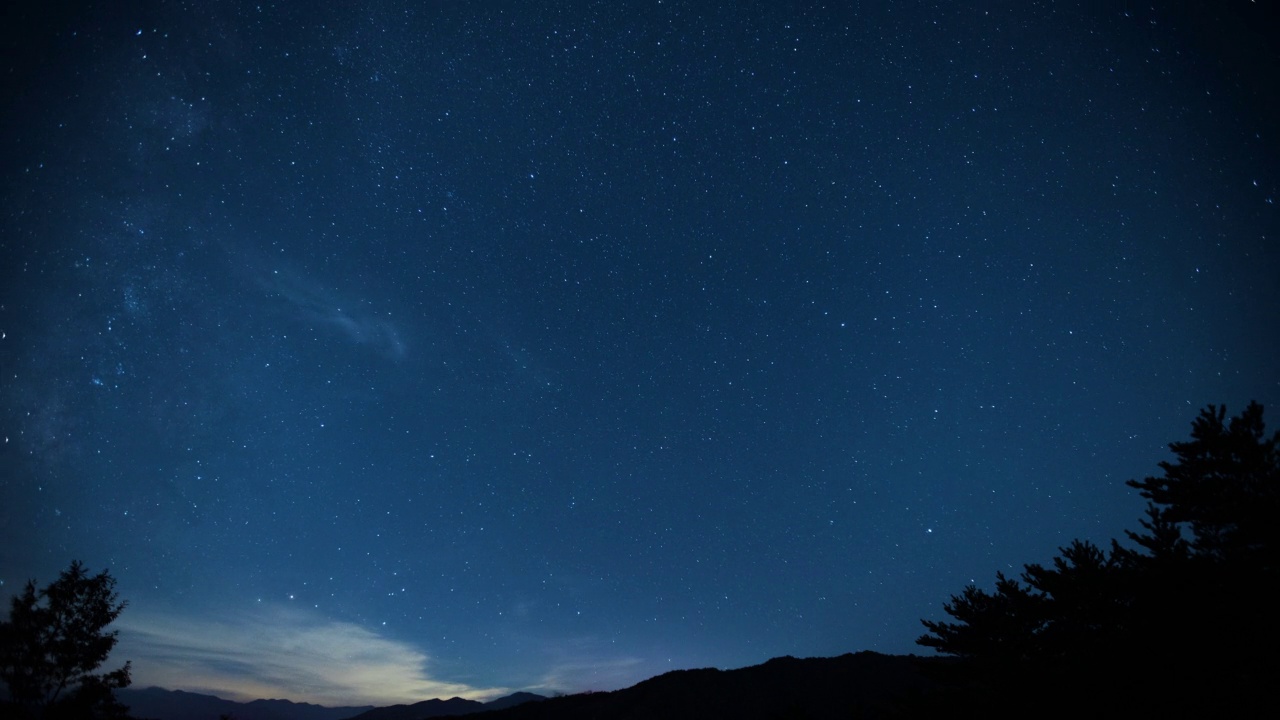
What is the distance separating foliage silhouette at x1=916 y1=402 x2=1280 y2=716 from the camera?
9.16 meters

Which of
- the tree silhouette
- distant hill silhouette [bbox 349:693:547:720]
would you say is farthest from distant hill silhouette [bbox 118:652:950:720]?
distant hill silhouette [bbox 349:693:547:720]

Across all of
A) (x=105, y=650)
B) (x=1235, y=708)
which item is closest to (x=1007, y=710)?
(x=1235, y=708)

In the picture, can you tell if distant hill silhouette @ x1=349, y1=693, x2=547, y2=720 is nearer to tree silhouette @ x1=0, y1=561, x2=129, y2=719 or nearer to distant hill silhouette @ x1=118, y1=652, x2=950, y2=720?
distant hill silhouette @ x1=118, y1=652, x2=950, y2=720

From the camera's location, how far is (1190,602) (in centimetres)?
1014

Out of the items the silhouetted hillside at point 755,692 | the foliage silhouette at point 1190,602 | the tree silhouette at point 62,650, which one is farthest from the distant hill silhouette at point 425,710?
the foliage silhouette at point 1190,602

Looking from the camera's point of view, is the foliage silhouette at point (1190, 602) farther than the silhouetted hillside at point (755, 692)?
No

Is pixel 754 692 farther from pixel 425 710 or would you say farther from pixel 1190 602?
pixel 425 710

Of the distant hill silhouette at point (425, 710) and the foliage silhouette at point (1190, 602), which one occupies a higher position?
the foliage silhouette at point (1190, 602)

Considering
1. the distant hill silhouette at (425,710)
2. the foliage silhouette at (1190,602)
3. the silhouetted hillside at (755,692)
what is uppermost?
the foliage silhouette at (1190,602)

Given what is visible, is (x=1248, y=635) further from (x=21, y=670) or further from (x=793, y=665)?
(x=793, y=665)

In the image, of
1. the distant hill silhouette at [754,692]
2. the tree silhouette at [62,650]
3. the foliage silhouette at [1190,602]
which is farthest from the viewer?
the distant hill silhouette at [754,692]

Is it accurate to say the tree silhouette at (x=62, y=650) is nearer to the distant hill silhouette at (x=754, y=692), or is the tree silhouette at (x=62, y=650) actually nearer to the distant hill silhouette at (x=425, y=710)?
the distant hill silhouette at (x=754, y=692)

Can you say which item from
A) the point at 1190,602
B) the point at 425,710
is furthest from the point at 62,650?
the point at 425,710

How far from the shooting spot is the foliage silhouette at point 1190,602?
9156mm
